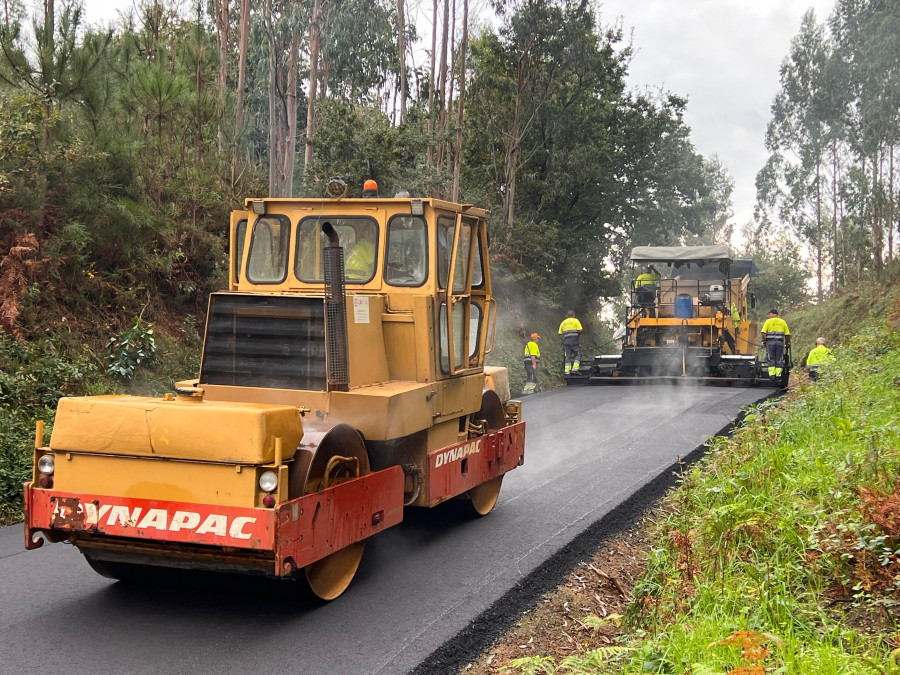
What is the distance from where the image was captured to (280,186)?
20.8m

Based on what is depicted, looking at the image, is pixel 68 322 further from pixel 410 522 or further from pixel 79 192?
pixel 410 522

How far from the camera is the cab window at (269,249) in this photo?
262 inches

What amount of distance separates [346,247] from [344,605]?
259 centimetres

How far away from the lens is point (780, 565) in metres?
5.25

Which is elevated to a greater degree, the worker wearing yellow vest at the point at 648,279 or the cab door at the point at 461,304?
the worker wearing yellow vest at the point at 648,279

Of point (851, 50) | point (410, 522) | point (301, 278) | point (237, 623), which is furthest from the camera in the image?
point (851, 50)

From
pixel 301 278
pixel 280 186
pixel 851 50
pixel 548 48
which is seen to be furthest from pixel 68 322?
pixel 851 50

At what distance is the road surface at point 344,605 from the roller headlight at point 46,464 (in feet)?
2.70

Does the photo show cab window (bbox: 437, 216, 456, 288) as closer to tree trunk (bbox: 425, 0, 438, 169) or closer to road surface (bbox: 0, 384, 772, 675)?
road surface (bbox: 0, 384, 772, 675)

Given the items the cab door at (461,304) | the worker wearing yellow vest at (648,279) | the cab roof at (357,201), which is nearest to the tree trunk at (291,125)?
the worker wearing yellow vest at (648,279)

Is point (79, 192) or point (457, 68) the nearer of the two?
point (79, 192)

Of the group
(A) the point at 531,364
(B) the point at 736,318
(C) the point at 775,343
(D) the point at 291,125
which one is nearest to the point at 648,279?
(B) the point at 736,318

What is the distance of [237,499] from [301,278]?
2318 millimetres

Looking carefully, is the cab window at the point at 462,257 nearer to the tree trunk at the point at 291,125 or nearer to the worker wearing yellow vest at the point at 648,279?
the tree trunk at the point at 291,125
